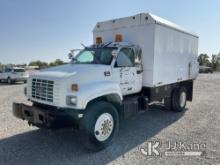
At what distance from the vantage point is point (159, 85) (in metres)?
6.82

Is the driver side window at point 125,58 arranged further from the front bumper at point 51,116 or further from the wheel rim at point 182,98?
the wheel rim at point 182,98

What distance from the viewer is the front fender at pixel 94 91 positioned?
13.5ft

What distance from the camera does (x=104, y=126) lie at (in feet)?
15.5

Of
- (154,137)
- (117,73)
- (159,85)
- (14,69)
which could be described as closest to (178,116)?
(159,85)

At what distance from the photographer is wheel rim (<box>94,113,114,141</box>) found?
14.9ft

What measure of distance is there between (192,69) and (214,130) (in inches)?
161

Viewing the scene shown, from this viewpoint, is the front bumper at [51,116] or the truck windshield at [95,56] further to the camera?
the truck windshield at [95,56]

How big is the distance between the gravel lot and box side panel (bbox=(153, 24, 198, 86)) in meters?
1.48

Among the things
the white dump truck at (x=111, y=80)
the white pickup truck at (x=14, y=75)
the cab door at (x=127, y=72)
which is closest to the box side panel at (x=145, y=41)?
the white dump truck at (x=111, y=80)

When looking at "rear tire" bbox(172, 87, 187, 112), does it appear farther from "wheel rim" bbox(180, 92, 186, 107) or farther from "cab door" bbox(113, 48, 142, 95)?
"cab door" bbox(113, 48, 142, 95)

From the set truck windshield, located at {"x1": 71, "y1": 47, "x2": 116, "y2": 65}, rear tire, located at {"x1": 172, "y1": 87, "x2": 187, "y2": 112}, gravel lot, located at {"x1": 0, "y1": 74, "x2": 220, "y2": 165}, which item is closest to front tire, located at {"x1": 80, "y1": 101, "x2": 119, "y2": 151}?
gravel lot, located at {"x1": 0, "y1": 74, "x2": 220, "y2": 165}

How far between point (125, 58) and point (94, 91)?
180cm

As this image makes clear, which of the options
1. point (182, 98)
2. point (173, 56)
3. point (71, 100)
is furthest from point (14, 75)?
point (71, 100)

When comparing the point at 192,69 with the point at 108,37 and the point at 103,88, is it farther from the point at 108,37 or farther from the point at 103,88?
the point at 103,88
